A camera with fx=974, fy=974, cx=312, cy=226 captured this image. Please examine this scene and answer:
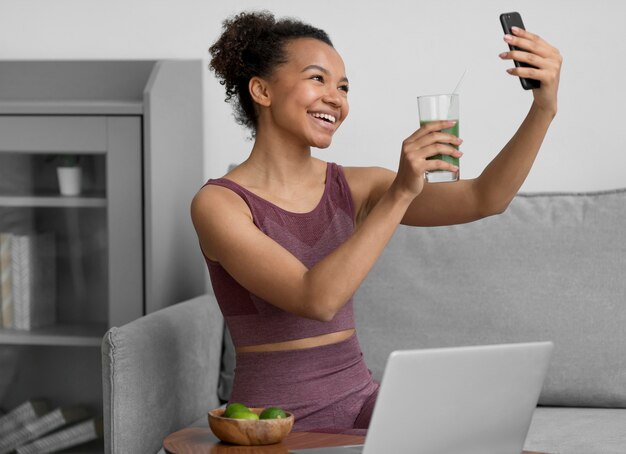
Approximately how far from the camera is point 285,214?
1814 mm

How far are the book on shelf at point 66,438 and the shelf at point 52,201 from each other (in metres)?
0.57

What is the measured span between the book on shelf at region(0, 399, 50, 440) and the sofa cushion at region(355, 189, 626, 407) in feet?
2.98

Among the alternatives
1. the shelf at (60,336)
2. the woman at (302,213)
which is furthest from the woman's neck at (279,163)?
the shelf at (60,336)

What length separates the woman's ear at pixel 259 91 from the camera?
1.87 metres

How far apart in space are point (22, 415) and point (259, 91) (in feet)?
4.09

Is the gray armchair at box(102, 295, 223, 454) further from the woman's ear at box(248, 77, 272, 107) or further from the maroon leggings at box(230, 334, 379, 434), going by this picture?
the woman's ear at box(248, 77, 272, 107)

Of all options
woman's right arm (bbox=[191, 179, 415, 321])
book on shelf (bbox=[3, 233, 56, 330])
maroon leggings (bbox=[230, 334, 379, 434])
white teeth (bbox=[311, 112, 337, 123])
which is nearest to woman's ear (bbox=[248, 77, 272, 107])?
white teeth (bbox=[311, 112, 337, 123])

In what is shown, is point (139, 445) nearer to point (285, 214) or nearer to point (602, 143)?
point (285, 214)

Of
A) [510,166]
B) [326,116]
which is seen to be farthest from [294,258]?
[510,166]

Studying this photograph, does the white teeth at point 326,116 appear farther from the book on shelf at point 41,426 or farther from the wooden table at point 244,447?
the book on shelf at point 41,426

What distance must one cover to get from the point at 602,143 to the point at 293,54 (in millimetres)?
1143

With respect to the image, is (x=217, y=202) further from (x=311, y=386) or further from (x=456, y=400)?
(x=456, y=400)

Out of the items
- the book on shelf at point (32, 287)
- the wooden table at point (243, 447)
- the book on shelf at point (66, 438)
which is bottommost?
the book on shelf at point (66, 438)

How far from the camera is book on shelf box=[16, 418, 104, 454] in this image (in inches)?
101
